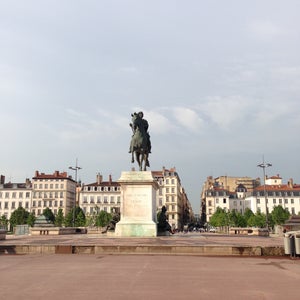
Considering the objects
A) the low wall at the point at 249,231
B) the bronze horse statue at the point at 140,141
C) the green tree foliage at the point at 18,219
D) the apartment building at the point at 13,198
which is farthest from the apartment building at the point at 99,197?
the bronze horse statue at the point at 140,141

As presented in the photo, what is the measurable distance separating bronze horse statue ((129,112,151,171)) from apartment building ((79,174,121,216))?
99.1m

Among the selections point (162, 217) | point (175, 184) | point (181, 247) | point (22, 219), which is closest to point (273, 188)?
point (175, 184)

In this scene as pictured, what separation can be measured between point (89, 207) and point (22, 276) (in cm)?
11868

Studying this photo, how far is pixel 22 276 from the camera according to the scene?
9.17 metres

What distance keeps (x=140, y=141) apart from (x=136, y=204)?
15.1 ft

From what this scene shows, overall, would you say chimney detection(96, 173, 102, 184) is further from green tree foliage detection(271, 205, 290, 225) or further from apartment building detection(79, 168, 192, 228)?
green tree foliage detection(271, 205, 290, 225)

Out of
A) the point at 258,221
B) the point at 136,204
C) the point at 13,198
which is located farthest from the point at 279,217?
the point at 13,198

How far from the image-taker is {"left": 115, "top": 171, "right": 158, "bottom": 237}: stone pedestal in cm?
2386

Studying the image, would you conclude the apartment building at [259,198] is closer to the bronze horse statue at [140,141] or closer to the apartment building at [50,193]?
the apartment building at [50,193]

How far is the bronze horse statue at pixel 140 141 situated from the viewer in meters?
26.2

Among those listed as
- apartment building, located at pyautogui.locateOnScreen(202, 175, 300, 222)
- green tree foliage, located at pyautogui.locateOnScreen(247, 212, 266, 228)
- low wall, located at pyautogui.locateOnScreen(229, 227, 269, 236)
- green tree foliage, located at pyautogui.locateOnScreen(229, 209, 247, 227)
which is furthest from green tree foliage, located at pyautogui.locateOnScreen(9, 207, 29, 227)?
apartment building, located at pyautogui.locateOnScreen(202, 175, 300, 222)

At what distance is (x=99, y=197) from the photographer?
12600 centimetres

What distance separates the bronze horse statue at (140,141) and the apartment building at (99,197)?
99.1 m

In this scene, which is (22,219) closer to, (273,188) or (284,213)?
(284,213)
